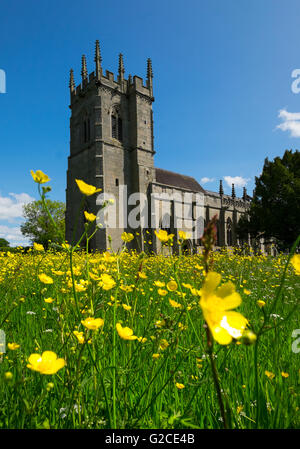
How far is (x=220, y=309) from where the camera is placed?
1.65 feet

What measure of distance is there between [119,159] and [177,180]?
8.78 meters

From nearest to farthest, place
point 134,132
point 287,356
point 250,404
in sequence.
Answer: point 250,404 → point 287,356 → point 134,132

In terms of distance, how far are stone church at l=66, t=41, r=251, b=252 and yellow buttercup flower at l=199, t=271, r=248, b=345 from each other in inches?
780

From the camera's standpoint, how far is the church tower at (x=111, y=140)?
21.7 m

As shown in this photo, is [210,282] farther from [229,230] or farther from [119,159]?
[229,230]

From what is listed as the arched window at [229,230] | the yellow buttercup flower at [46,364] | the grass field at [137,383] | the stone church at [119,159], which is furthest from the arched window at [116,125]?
the yellow buttercup flower at [46,364]

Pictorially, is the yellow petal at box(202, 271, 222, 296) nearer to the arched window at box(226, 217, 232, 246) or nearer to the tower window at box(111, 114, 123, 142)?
the tower window at box(111, 114, 123, 142)

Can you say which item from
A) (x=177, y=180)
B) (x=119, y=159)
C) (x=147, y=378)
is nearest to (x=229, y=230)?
(x=177, y=180)

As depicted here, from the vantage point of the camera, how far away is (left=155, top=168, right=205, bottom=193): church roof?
27.0 meters

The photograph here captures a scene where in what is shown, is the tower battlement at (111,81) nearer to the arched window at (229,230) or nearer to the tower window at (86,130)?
the tower window at (86,130)

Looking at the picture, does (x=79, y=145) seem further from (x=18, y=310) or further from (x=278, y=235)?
(x=18, y=310)
